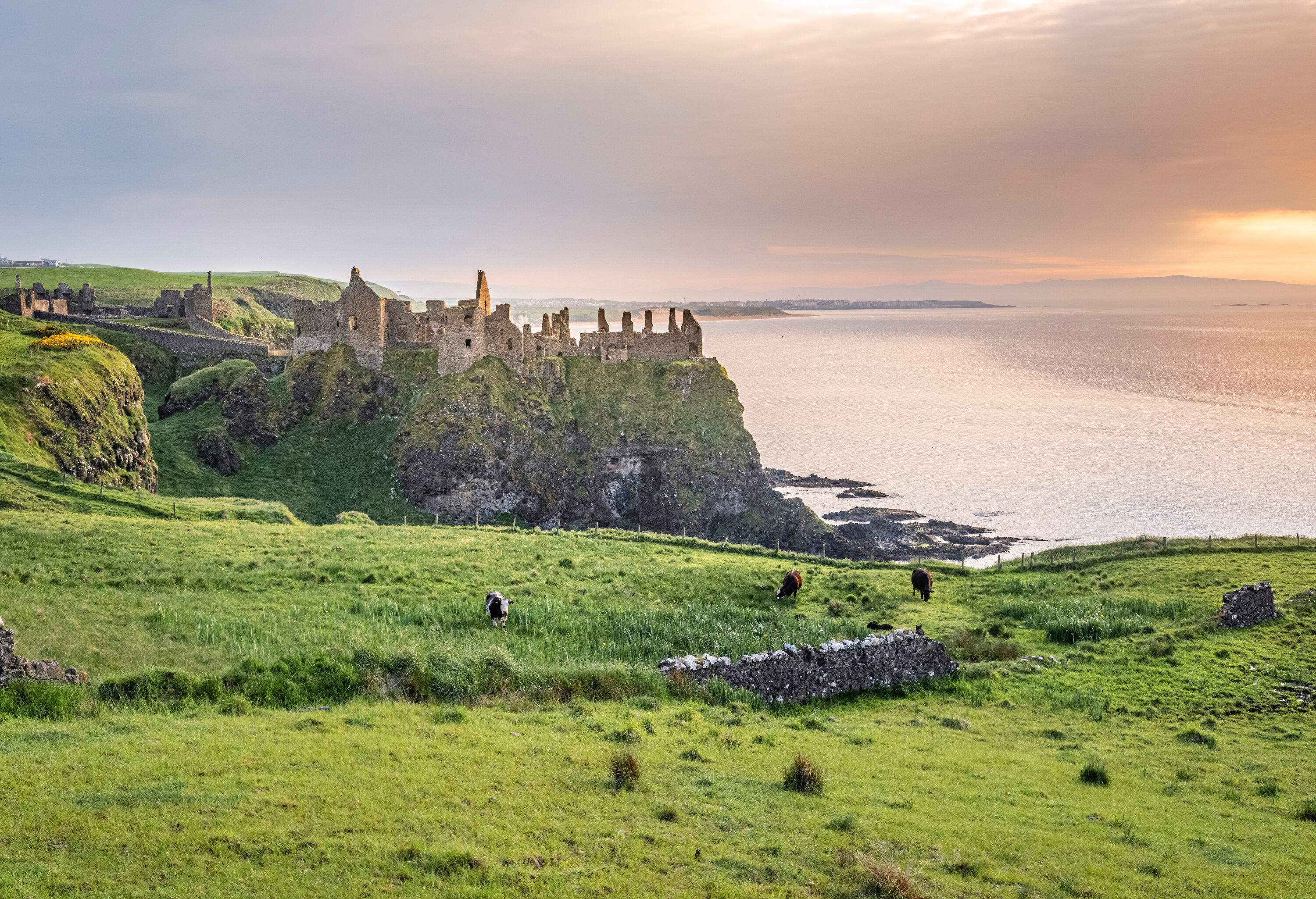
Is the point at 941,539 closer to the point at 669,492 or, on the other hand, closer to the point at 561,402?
the point at 669,492

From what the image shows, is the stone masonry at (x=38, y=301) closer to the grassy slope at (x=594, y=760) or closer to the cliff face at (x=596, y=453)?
the cliff face at (x=596, y=453)

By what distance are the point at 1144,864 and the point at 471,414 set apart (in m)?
59.2

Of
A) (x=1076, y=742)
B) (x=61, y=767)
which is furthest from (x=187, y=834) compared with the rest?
(x=1076, y=742)

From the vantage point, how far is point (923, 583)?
99.0ft

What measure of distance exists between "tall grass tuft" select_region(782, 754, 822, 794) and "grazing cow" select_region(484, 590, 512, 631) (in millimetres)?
10910

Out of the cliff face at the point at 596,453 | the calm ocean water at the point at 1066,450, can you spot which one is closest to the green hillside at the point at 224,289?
the cliff face at the point at 596,453

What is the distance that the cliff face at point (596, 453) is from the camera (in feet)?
214

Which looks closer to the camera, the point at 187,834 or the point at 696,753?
the point at 187,834

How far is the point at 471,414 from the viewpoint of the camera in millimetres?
66438

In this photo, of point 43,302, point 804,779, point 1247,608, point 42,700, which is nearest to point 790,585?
point 1247,608

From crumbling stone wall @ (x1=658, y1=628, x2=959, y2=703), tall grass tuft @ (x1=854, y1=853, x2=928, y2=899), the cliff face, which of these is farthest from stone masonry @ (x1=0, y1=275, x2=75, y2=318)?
tall grass tuft @ (x1=854, y1=853, x2=928, y2=899)

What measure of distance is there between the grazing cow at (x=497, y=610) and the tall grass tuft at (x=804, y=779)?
430 inches

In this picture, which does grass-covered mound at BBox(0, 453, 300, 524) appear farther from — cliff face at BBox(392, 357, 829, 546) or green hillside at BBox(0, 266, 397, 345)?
green hillside at BBox(0, 266, 397, 345)

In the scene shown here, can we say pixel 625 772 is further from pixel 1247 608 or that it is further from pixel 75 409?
pixel 75 409
